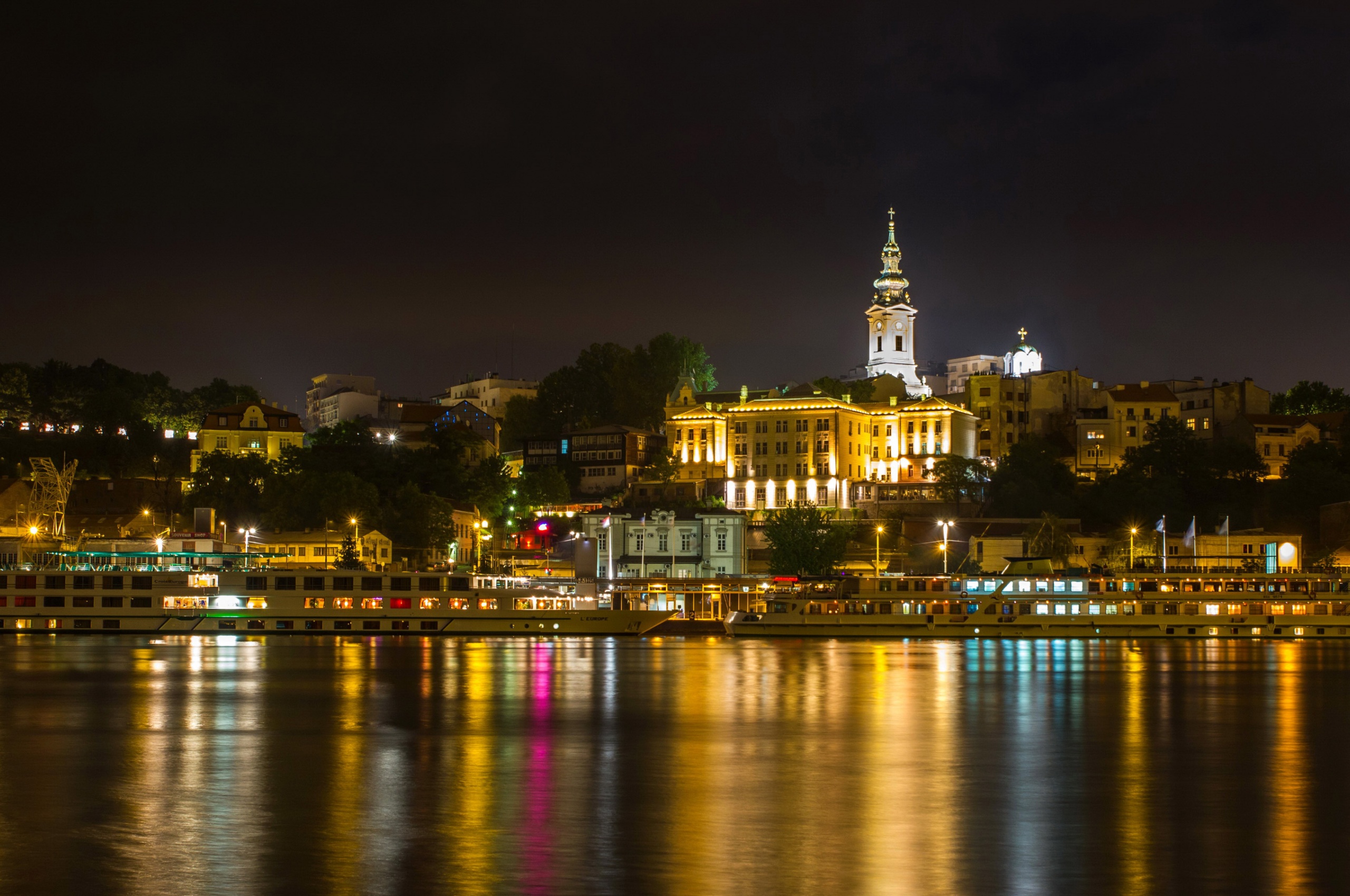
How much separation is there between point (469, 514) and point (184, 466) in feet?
94.8

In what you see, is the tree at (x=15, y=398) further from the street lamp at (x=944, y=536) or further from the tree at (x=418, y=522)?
the street lamp at (x=944, y=536)

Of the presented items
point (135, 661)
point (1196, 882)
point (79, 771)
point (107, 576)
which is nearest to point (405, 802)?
point (79, 771)

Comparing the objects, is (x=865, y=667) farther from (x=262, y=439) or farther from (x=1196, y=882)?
(x=262, y=439)

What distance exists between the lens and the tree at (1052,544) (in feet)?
299

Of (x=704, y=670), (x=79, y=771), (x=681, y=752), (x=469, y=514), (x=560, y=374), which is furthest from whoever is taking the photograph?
(x=560, y=374)

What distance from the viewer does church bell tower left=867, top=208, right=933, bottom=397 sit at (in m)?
151

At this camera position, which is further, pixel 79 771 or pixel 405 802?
pixel 79 771

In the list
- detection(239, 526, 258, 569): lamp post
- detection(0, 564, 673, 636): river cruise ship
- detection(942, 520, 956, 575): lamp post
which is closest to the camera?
detection(0, 564, 673, 636): river cruise ship

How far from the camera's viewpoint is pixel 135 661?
4912 centimetres

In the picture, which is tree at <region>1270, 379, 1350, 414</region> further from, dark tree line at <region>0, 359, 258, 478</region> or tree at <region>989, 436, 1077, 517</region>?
dark tree line at <region>0, 359, 258, 478</region>

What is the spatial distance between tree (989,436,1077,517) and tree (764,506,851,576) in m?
12.7

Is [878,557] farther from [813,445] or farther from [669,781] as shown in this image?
[669,781]

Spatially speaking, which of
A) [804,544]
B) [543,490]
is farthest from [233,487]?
[804,544]

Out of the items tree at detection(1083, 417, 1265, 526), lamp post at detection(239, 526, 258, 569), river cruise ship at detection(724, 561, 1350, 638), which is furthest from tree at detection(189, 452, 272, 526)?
tree at detection(1083, 417, 1265, 526)
